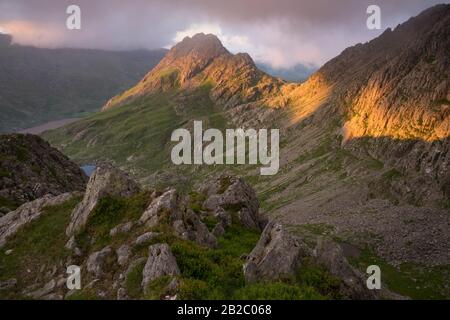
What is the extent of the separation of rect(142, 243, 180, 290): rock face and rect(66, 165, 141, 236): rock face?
823 cm

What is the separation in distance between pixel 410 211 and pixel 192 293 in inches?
3368

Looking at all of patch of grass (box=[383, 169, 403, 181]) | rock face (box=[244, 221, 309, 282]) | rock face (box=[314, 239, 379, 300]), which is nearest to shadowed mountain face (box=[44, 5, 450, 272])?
patch of grass (box=[383, 169, 403, 181])

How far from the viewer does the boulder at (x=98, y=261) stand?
954 inches

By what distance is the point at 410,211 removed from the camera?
93.1 metres

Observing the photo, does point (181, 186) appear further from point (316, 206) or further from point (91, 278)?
point (91, 278)

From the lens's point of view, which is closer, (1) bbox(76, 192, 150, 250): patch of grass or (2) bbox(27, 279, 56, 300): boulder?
(2) bbox(27, 279, 56, 300): boulder

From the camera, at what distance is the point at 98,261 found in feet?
81.1

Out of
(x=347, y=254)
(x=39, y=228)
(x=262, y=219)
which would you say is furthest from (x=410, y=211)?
(x=39, y=228)

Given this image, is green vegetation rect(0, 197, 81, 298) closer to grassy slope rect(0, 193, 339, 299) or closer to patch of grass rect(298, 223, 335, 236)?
grassy slope rect(0, 193, 339, 299)

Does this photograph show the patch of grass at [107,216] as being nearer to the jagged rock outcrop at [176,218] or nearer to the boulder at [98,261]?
the jagged rock outcrop at [176,218]

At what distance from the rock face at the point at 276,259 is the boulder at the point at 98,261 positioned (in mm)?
8483

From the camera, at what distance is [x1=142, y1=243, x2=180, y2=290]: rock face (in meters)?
21.5

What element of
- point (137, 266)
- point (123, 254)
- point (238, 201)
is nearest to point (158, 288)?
point (137, 266)
